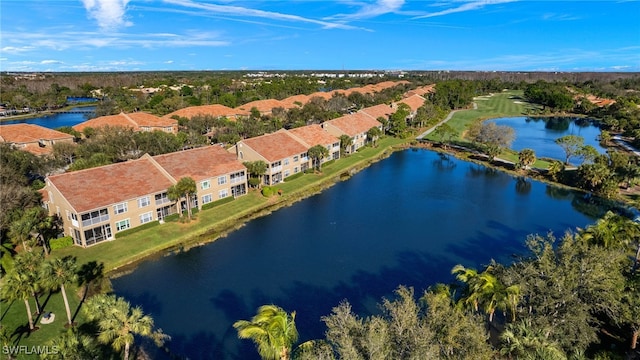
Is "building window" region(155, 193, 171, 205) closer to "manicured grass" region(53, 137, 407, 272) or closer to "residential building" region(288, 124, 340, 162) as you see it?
"manicured grass" region(53, 137, 407, 272)

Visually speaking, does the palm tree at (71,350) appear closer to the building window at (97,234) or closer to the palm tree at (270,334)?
the palm tree at (270,334)

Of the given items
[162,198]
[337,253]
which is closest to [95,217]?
[162,198]

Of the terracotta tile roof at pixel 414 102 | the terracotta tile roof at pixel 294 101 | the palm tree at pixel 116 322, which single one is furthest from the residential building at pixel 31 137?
the terracotta tile roof at pixel 414 102

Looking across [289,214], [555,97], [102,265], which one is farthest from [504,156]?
[555,97]

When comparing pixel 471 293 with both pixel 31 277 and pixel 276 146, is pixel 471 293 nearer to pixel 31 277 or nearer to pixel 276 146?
pixel 31 277

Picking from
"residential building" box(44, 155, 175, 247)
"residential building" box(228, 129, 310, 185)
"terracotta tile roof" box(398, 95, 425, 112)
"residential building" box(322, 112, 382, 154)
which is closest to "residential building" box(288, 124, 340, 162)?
"residential building" box(228, 129, 310, 185)

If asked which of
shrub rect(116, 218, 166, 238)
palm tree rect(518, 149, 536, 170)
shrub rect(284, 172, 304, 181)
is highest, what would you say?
palm tree rect(518, 149, 536, 170)
